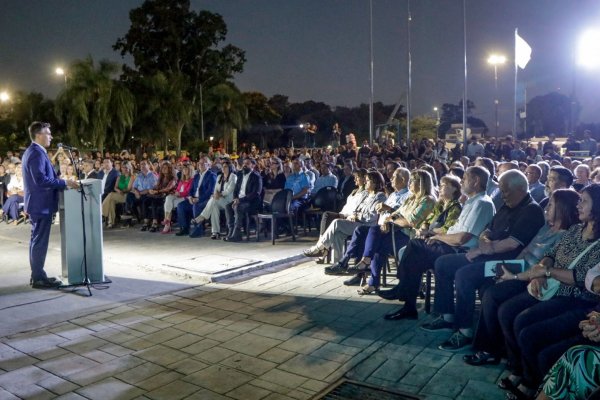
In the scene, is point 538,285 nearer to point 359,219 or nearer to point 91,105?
point 359,219

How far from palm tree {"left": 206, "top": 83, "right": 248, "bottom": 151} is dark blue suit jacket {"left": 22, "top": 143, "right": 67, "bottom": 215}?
3230 centimetres

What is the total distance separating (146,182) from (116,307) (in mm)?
6851

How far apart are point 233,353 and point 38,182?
11.6 feet

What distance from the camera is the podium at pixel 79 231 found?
6.41 meters

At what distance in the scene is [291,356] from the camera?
4293 millimetres

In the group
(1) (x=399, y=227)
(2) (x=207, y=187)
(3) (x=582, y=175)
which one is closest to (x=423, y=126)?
(2) (x=207, y=187)

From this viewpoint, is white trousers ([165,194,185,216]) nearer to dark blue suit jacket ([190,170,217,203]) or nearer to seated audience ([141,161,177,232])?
seated audience ([141,161,177,232])

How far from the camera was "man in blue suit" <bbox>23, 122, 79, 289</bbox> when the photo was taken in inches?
249

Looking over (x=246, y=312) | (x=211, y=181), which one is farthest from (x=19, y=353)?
(x=211, y=181)

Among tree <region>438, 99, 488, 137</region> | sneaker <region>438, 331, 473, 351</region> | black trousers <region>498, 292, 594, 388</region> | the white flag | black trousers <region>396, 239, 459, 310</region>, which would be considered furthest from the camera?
tree <region>438, 99, 488, 137</region>

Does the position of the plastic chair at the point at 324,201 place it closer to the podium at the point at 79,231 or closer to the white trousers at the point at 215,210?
the white trousers at the point at 215,210

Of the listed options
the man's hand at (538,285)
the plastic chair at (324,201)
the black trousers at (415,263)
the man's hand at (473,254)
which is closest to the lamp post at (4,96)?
the plastic chair at (324,201)

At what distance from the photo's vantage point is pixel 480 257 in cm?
470

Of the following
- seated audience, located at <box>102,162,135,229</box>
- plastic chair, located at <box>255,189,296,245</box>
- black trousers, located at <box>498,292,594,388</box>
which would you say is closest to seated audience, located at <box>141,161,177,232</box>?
seated audience, located at <box>102,162,135,229</box>
